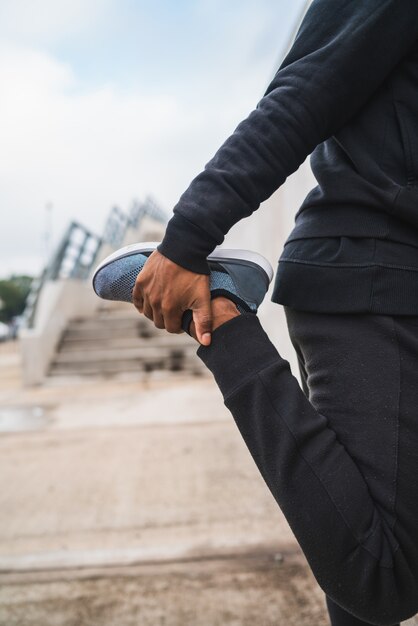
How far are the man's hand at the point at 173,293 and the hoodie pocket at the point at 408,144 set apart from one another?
415mm

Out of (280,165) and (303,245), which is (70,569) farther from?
(280,165)

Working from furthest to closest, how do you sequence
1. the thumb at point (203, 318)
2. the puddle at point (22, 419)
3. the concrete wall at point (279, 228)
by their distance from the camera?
the puddle at point (22, 419) < the concrete wall at point (279, 228) < the thumb at point (203, 318)

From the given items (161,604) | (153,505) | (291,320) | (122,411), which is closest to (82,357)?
(122,411)

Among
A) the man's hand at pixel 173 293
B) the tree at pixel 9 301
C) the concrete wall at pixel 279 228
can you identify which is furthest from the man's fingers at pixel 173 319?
the tree at pixel 9 301

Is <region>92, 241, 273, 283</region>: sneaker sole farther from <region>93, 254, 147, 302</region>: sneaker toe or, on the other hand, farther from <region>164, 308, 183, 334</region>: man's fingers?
<region>164, 308, 183, 334</region>: man's fingers

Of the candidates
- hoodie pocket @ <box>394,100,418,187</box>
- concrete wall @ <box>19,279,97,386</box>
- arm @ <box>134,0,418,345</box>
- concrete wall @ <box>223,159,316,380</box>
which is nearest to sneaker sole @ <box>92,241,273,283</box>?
arm @ <box>134,0,418,345</box>

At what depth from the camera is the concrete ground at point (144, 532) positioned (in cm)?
180

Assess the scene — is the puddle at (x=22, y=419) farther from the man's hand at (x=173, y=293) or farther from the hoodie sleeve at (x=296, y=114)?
the hoodie sleeve at (x=296, y=114)

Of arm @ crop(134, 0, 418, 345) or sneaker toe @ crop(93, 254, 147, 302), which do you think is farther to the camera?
sneaker toe @ crop(93, 254, 147, 302)

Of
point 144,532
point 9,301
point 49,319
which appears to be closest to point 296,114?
point 144,532

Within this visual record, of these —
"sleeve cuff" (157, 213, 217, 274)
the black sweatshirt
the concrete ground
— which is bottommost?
the concrete ground

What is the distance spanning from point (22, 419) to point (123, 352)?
262cm

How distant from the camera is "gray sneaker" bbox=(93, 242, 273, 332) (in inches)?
41.4

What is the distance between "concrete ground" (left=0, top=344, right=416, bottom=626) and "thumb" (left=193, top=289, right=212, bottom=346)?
1.16 m
